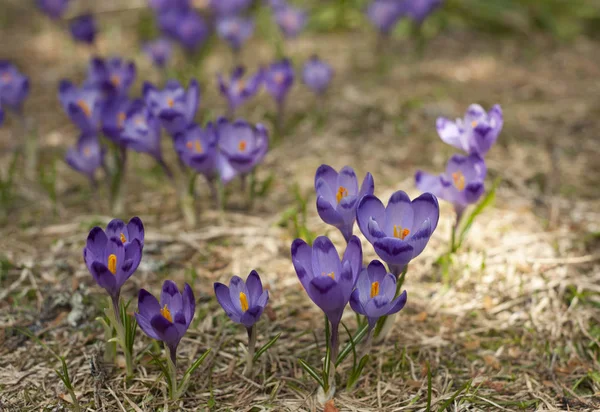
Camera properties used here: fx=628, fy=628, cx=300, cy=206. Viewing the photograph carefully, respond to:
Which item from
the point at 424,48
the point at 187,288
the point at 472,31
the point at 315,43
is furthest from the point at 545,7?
the point at 187,288

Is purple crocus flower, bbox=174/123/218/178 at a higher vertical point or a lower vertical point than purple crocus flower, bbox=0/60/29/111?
lower

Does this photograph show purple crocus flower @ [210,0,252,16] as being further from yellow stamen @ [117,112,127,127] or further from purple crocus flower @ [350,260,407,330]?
purple crocus flower @ [350,260,407,330]

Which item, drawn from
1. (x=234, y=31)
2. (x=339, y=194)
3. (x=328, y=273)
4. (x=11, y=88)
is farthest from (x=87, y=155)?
(x=234, y=31)

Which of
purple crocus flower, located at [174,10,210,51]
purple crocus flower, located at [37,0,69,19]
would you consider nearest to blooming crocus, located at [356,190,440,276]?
purple crocus flower, located at [174,10,210,51]

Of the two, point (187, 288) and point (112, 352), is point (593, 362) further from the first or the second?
point (112, 352)

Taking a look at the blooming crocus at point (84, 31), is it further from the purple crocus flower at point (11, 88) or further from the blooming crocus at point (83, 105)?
the blooming crocus at point (83, 105)
